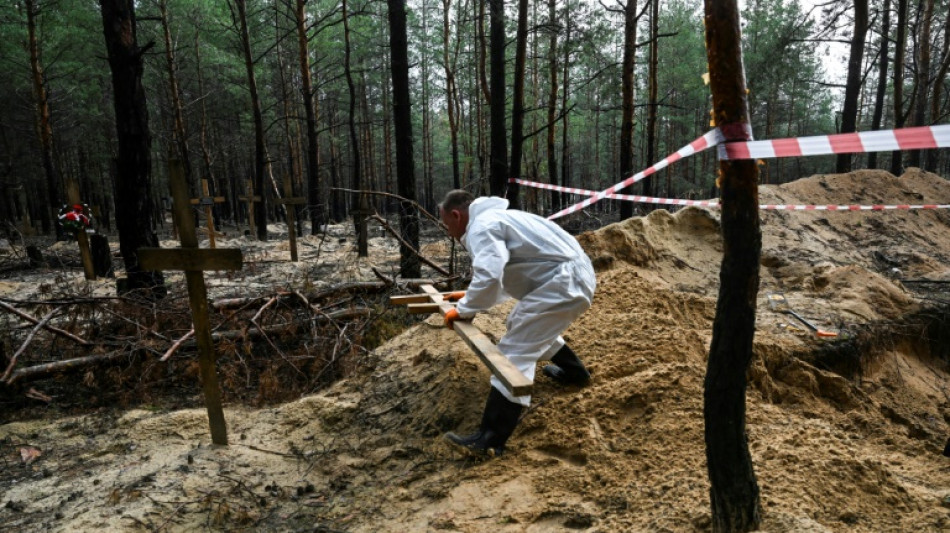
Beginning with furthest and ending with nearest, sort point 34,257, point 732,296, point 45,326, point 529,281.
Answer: point 34,257, point 45,326, point 529,281, point 732,296

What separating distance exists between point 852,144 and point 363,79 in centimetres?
3087

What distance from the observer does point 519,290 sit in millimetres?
3516

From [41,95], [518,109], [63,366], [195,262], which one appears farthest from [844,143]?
[41,95]

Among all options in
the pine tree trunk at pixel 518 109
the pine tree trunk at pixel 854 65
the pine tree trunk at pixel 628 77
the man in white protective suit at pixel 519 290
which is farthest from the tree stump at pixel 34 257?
the pine tree trunk at pixel 854 65

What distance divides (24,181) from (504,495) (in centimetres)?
3616

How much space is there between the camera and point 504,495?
295 centimetres

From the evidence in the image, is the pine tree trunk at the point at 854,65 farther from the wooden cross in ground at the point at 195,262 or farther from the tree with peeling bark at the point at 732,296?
the wooden cross in ground at the point at 195,262

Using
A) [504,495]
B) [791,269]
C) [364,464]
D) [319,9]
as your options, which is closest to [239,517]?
[364,464]

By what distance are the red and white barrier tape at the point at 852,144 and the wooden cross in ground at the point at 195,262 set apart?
306 centimetres

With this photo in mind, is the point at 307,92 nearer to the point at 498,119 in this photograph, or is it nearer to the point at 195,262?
the point at 498,119

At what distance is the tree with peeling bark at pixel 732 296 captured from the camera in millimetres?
1969

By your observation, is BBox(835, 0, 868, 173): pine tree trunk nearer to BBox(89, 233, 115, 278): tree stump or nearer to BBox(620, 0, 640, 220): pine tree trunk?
BBox(620, 0, 640, 220): pine tree trunk

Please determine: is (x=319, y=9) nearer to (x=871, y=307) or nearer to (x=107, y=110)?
(x=107, y=110)

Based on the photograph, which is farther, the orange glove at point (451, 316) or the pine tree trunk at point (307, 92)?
the pine tree trunk at point (307, 92)
